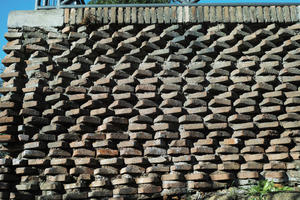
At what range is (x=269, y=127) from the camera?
429 cm

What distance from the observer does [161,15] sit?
487 cm

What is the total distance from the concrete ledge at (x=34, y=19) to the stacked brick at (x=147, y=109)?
0.09 metres

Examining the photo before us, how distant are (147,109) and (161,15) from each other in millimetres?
1408

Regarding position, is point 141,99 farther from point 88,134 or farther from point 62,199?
point 62,199

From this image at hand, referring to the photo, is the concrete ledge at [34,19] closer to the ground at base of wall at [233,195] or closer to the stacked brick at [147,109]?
the stacked brick at [147,109]

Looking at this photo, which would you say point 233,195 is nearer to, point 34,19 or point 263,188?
point 263,188

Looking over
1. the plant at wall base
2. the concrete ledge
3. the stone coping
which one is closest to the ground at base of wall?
the plant at wall base

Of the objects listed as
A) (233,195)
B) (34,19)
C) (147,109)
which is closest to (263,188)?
(233,195)

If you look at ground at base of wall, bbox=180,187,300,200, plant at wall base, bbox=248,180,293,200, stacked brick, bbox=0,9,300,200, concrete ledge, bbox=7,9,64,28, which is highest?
concrete ledge, bbox=7,9,64,28

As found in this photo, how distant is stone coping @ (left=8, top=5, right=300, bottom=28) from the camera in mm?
4840

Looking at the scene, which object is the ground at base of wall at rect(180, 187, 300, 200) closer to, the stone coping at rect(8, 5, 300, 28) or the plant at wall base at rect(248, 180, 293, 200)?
the plant at wall base at rect(248, 180, 293, 200)

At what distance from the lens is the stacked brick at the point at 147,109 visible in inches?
160

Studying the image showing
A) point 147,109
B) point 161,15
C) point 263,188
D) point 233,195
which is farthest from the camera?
point 161,15

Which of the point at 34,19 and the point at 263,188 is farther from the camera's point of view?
the point at 34,19
